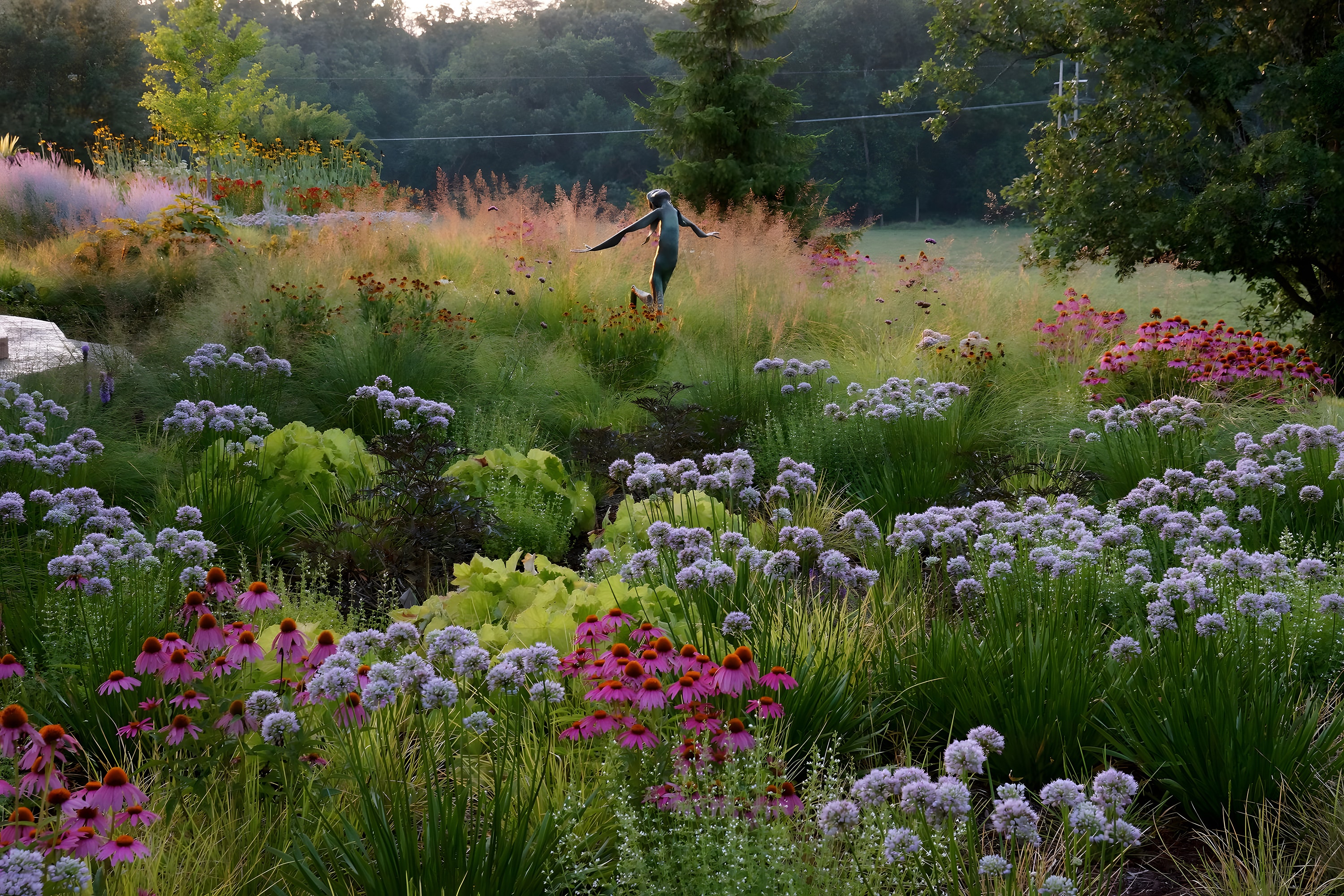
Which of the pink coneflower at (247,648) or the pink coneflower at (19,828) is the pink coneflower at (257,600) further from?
the pink coneflower at (19,828)

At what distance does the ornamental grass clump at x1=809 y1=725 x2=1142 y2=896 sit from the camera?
60.7 inches

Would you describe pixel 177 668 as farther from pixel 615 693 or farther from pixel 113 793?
pixel 615 693

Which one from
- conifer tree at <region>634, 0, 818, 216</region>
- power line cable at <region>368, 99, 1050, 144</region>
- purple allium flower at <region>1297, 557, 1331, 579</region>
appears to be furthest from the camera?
power line cable at <region>368, 99, 1050, 144</region>

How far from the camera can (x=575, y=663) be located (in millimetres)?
2240

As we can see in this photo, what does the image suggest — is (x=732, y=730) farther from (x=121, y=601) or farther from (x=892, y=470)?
(x=892, y=470)

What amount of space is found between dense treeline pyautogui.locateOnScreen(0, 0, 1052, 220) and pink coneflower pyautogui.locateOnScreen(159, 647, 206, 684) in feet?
121

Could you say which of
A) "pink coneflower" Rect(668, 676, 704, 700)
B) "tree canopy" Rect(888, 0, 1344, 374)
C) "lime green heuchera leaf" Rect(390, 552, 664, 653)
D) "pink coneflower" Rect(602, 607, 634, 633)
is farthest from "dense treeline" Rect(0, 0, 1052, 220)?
"pink coneflower" Rect(668, 676, 704, 700)

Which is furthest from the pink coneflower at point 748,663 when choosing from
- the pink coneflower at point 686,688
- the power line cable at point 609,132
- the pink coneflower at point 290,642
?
the power line cable at point 609,132

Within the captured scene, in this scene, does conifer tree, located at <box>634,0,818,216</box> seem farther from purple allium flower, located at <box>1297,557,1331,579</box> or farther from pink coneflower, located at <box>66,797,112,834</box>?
pink coneflower, located at <box>66,797,112,834</box>

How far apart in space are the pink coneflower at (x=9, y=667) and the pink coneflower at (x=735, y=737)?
A: 4.62 feet

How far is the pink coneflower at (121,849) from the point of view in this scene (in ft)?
5.14

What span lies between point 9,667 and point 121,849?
0.68m

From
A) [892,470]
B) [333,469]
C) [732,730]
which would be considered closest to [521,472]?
[333,469]

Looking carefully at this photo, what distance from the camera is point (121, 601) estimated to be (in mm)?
2848
